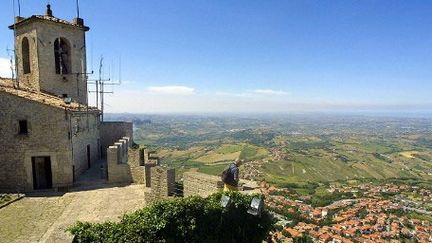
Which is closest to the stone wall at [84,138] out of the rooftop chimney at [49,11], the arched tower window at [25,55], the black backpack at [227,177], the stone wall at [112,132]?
the stone wall at [112,132]

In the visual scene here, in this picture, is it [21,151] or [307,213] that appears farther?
[307,213]

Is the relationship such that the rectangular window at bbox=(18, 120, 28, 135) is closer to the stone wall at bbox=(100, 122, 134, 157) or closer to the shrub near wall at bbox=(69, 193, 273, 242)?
the stone wall at bbox=(100, 122, 134, 157)

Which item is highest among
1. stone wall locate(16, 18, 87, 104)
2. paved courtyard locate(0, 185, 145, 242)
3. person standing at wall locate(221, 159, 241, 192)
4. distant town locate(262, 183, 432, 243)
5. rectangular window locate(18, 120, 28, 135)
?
A: stone wall locate(16, 18, 87, 104)

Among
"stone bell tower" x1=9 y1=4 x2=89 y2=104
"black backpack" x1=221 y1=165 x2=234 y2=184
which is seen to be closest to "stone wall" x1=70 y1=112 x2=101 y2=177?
"stone bell tower" x1=9 y1=4 x2=89 y2=104

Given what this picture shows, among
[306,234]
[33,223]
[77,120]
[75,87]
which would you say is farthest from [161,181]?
[306,234]

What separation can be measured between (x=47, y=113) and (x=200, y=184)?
8.49 metres

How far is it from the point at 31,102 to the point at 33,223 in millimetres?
6312

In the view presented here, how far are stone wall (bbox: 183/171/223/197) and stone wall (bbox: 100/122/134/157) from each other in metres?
→ 12.3

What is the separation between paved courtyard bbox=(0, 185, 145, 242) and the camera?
10.3 metres

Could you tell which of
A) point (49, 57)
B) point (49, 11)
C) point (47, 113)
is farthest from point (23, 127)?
point (49, 11)

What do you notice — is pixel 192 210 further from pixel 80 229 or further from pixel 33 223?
pixel 33 223

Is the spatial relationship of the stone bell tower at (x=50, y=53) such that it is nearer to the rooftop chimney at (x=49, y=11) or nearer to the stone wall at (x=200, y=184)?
the rooftop chimney at (x=49, y=11)

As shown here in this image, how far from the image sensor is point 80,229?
802 cm

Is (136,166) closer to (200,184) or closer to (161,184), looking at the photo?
(161,184)
